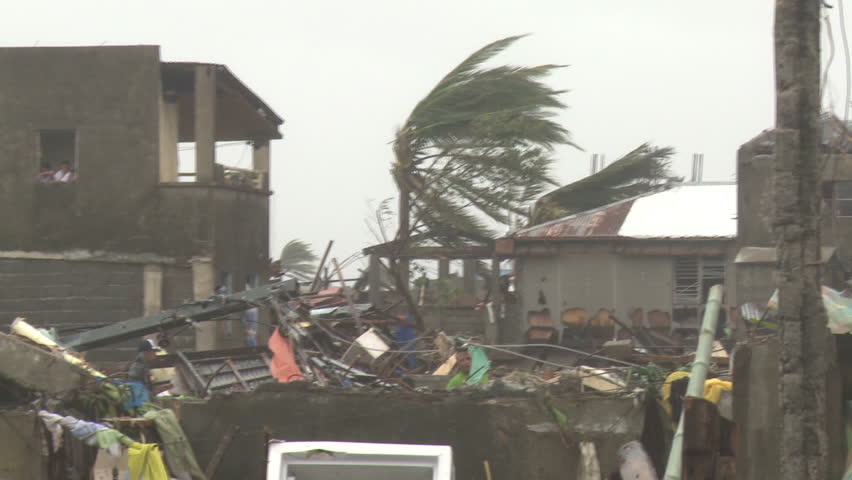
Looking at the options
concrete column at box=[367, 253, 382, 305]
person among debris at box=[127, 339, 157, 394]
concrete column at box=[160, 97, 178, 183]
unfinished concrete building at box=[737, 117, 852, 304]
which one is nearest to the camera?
person among debris at box=[127, 339, 157, 394]

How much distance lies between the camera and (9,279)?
22125 millimetres

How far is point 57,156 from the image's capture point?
77.6 ft

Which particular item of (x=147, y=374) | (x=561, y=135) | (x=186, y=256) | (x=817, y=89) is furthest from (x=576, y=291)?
(x=817, y=89)

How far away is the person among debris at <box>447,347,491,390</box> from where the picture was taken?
1333 centimetres

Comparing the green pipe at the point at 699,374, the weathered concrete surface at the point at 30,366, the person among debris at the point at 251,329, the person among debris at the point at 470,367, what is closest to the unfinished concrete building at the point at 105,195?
the person among debris at the point at 251,329

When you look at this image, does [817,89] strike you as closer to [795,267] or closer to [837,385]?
[795,267]

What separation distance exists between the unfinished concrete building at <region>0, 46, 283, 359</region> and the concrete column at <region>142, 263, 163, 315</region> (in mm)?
17

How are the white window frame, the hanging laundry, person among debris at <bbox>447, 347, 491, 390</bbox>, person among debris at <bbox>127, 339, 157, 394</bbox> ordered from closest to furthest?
the white window frame
the hanging laundry
person among debris at <bbox>447, 347, 491, 390</bbox>
person among debris at <bbox>127, 339, 157, 394</bbox>

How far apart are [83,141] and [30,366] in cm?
1159

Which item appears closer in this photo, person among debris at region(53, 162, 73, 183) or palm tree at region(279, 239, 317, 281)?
person among debris at region(53, 162, 73, 183)

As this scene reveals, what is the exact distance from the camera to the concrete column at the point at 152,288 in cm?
2192

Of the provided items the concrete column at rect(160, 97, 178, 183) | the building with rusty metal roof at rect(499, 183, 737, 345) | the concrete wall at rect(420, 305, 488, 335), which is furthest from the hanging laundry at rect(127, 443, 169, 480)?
the concrete wall at rect(420, 305, 488, 335)

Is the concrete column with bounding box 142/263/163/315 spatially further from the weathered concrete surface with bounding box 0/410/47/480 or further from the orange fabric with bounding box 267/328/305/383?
the weathered concrete surface with bounding box 0/410/47/480

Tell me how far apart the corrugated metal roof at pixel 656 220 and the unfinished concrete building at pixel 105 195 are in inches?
272
